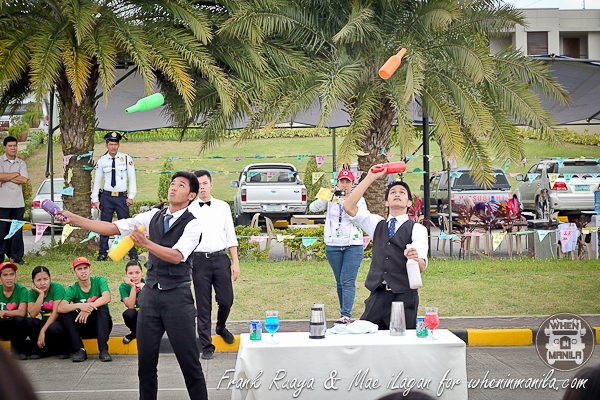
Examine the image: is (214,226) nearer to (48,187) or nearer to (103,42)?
(103,42)

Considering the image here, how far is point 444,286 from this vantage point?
393 inches

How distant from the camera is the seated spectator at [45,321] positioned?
7180mm

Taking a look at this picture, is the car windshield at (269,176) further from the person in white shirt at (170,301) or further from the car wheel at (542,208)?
the person in white shirt at (170,301)

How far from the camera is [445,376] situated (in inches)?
178

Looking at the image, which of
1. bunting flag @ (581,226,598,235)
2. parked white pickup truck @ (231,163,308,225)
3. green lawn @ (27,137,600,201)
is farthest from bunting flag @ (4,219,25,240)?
green lawn @ (27,137,600,201)

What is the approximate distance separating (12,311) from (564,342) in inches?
254

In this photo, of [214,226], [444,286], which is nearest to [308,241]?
[444,286]

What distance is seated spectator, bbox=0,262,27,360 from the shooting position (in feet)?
23.6

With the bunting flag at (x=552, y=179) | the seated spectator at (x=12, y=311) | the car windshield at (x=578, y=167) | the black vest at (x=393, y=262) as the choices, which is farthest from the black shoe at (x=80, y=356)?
the car windshield at (x=578, y=167)

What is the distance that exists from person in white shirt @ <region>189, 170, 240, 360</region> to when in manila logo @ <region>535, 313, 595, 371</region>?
365cm

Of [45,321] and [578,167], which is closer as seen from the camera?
[45,321]

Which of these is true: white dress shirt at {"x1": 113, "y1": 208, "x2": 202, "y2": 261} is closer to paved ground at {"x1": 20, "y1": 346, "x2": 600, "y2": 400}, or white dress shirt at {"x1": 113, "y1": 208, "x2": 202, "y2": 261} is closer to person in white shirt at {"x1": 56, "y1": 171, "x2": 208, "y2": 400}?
person in white shirt at {"x1": 56, "y1": 171, "x2": 208, "y2": 400}

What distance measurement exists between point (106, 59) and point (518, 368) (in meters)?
7.38

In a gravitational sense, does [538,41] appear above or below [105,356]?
above
